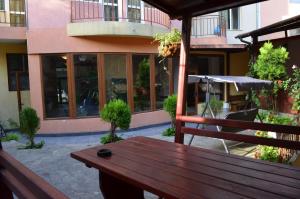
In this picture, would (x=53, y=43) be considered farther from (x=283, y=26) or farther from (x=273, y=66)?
(x=283, y=26)

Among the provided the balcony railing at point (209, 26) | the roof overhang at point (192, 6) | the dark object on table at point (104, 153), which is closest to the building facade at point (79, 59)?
the balcony railing at point (209, 26)

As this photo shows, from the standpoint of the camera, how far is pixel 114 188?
359 cm

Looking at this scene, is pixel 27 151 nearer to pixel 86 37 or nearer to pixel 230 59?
pixel 86 37

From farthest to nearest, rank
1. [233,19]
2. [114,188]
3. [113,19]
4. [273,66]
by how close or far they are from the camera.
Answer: [233,19] < [113,19] < [273,66] < [114,188]

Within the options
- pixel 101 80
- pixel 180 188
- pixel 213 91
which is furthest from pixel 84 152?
pixel 213 91

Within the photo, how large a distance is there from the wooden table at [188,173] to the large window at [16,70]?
10.4 m

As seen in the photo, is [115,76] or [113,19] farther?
[115,76]

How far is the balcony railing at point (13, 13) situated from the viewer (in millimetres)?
11898

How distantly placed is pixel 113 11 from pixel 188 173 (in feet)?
33.9

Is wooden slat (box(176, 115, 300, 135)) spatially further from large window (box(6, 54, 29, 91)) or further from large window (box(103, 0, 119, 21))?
large window (box(6, 54, 29, 91))

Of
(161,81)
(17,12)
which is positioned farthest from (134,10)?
(17,12)

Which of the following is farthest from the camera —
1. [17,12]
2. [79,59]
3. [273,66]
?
[17,12]

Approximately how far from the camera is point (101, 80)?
1175 cm

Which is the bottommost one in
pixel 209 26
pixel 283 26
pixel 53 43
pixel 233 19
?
pixel 53 43
